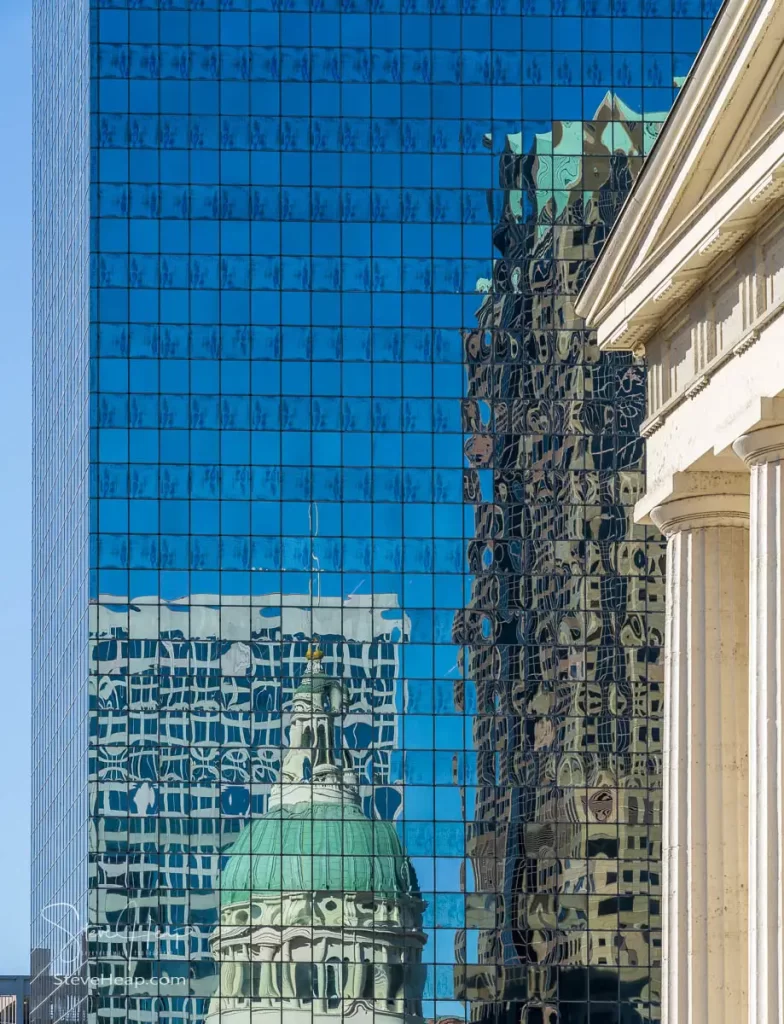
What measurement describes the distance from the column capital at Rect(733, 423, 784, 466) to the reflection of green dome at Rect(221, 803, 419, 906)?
100993 mm

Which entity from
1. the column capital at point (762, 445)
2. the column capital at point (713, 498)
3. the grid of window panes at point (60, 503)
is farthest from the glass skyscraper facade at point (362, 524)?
the column capital at point (762, 445)

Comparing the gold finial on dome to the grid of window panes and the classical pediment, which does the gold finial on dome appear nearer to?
the grid of window panes

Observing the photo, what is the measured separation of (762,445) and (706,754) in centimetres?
584

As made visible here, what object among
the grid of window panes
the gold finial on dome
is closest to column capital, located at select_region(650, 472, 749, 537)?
the gold finial on dome

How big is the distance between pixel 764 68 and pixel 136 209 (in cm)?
10532

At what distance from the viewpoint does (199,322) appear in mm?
140125

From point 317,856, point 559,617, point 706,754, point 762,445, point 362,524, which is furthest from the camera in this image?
point 559,617

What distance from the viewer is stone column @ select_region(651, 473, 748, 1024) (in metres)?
40.8

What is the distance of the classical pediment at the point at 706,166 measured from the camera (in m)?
37.7

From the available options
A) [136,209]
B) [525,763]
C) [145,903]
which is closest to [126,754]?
[145,903]

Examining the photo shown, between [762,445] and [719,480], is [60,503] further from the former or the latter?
[762,445]

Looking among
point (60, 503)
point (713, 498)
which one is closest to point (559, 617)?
point (60, 503)

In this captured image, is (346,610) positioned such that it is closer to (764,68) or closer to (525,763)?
(525,763)

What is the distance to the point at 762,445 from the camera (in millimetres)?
38344
